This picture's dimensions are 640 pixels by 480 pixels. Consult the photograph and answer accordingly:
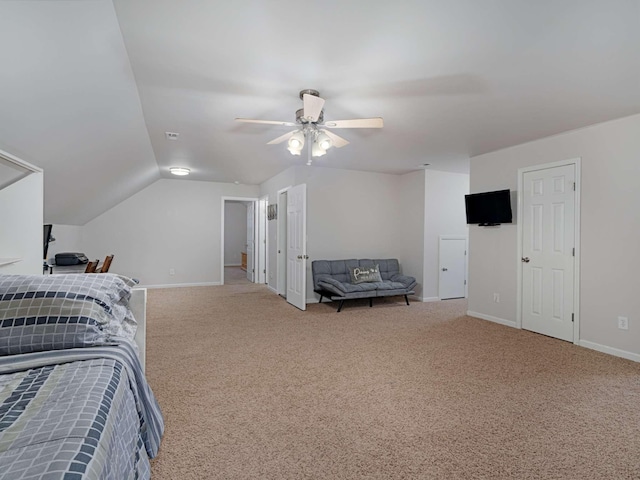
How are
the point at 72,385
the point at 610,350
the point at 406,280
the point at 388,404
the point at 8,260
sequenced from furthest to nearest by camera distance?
the point at 406,280 → the point at 610,350 → the point at 8,260 → the point at 388,404 → the point at 72,385

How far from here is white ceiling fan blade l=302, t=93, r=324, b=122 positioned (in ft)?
7.99

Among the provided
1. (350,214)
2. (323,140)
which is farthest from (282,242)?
(323,140)

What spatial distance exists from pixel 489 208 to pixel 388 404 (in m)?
3.30

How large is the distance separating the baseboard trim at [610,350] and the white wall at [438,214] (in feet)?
8.45

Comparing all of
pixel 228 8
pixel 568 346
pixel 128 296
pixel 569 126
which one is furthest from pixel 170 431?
pixel 569 126

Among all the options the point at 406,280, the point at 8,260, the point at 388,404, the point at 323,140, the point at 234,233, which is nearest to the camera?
the point at 388,404

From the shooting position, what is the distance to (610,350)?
3418 mm

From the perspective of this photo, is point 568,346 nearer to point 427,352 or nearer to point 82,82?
point 427,352

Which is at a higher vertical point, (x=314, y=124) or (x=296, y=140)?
(x=314, y=124)

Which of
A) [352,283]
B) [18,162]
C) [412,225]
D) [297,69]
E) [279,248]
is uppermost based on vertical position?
[297,69]

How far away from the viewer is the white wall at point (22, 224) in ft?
9.09

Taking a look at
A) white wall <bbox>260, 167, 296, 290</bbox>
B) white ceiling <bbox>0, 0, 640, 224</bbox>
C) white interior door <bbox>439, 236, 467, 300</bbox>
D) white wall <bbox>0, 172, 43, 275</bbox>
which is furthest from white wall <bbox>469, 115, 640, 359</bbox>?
white wall <bbox>0, 172, 43, 275</bbox>

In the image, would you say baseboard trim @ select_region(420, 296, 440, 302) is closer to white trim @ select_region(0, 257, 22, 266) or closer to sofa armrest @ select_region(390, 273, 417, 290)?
sofa armrest @ select_region(390, 273, 417, 290)

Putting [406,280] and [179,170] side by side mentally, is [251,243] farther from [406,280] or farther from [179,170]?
[406,280]
